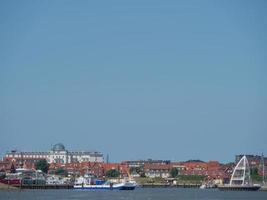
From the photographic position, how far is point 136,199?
309 feet

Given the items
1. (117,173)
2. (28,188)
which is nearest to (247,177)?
(28,188)

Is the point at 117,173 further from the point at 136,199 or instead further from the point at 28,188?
the point at 136,199

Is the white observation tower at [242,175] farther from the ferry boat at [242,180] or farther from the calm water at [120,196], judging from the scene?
the calm water at [120,196]

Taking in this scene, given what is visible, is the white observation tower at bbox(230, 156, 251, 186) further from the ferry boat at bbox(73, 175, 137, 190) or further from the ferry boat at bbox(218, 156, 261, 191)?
the ferry boat at bbox(73, 175, 137, 190)

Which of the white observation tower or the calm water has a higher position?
the white observation tower

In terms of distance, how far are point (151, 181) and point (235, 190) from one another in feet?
144

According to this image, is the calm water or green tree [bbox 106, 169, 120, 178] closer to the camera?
the calm water

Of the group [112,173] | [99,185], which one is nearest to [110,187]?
[99,185]

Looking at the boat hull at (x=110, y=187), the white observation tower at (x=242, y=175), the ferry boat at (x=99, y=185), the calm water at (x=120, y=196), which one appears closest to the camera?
the calm water at (x=120, y=196)

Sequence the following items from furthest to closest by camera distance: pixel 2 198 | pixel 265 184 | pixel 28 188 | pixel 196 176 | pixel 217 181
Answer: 1. pixel 196 176
2. pixel 217 181
3. pixel 265 184
4. pixel 28 188
5. pixel 2 198

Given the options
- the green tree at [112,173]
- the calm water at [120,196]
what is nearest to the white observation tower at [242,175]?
the calm water at [120,196]

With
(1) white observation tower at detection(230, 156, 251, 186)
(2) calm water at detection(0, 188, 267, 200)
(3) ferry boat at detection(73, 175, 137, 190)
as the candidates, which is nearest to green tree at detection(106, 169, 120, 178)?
(3) ferry boat at detection(73, 175, 137, 190)

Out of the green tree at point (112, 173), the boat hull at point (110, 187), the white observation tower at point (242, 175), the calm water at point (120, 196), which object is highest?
the green tree at point (112, 173)

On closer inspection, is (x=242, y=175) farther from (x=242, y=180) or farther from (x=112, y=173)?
(x=112, y=173)
